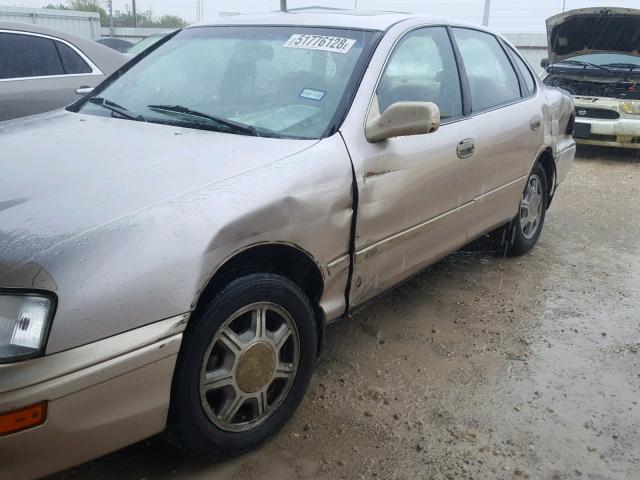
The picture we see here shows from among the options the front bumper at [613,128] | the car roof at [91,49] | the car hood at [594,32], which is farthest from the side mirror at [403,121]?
the front bumper at [613,128]

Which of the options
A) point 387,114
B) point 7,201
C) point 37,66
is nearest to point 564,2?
point 37,66

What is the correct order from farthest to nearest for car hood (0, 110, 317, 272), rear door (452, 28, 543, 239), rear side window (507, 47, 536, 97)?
rear side window (507, 47, 536, 97), rear door (452, 28, 543, 239), car hood (0, 110, 317, 272)

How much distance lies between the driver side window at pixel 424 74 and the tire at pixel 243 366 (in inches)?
44.1

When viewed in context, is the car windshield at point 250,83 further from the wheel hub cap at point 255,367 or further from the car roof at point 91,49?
the car roof at point 91,49

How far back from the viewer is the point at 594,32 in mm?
8297

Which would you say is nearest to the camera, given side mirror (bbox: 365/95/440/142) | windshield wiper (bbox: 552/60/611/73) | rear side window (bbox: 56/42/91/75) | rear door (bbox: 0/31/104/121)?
side mirror (bbox: 365/95/440/142)

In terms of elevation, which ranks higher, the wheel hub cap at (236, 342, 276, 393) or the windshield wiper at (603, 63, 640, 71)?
the windshield wiper at (603, 63, 640, 71)

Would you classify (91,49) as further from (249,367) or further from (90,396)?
(90,396)

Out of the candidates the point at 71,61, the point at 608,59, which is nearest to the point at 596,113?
the point at 608,59

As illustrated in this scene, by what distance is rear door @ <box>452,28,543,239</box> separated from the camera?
362 centimetres

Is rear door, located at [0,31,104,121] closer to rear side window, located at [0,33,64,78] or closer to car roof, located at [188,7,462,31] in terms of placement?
rear side window, located at [0,33,64,78]

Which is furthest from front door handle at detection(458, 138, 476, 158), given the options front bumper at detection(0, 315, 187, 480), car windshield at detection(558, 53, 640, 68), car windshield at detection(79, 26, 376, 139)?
car windshield at detection(558, 53, 640, 68)

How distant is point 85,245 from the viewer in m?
1.83

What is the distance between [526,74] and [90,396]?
12.6ft
